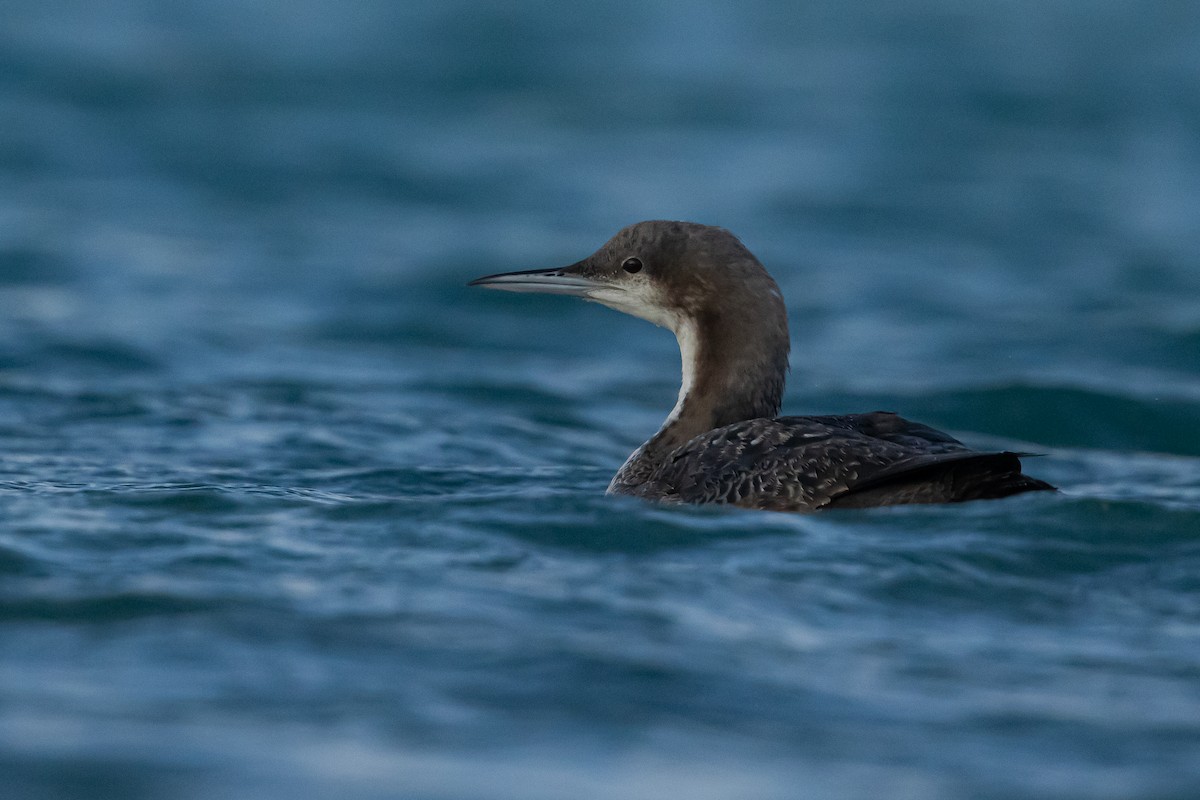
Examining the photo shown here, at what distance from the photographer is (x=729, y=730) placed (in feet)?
14.0

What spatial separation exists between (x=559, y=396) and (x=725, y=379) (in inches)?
115

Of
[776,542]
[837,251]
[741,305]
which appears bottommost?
[776,542]

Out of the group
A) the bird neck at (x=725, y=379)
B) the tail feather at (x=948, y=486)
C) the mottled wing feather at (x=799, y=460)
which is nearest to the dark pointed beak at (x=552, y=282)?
the bird neck at (x=725, y=379)

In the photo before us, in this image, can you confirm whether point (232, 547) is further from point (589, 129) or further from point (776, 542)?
point (589, 129)

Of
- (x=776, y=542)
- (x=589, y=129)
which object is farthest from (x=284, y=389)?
(x=589, y=129)

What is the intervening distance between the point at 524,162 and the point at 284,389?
7.11 meters

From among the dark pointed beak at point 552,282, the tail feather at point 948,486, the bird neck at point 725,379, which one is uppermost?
the dark pointed beak at point 552,282

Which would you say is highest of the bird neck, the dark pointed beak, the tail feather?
the dark pointed beak

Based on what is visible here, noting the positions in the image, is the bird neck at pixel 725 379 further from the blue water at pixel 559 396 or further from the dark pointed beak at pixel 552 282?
the blue water at pixel 559 396

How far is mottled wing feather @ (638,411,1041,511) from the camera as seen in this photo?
5930mm

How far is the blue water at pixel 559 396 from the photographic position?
14.0 feet

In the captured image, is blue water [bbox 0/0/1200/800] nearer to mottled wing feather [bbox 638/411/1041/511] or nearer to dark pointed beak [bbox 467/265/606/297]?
mottled wing feather [bbox 638/411/1041/511]

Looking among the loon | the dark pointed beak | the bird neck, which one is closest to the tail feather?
the loon

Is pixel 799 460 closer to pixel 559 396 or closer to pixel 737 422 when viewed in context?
pixel 737 422
